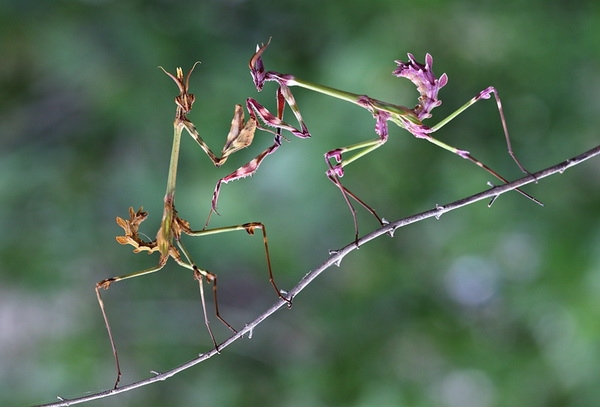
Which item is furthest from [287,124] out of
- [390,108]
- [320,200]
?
[320,200]

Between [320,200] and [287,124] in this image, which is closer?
[287,124]

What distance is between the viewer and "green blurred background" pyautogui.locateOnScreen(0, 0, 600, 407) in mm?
887

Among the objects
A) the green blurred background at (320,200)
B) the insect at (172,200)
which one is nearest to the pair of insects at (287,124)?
the insect at (172,200)

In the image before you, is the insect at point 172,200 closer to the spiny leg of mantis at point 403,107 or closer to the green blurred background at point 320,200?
A: the spiny leg of mantis at point 403,107

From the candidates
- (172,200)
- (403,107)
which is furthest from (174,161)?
(403,107)

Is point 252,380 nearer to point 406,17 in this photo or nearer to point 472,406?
point 472,406

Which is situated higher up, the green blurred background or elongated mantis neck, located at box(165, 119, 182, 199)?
the green blurred background

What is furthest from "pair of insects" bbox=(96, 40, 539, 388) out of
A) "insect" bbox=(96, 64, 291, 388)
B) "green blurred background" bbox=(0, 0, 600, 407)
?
"green blurred background" bbox=(0, 0, 600, 407)

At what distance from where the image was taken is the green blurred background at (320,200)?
89cm

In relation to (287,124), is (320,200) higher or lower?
higher

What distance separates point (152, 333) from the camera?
1047 millimetres

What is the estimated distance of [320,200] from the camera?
3.16ft

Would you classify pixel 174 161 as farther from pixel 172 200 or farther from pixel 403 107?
pixel 403 107

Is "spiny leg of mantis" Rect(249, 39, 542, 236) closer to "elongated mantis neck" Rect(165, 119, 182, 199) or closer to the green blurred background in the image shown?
"elongated mantis neck" Rect(165, 119, 182, 199)
